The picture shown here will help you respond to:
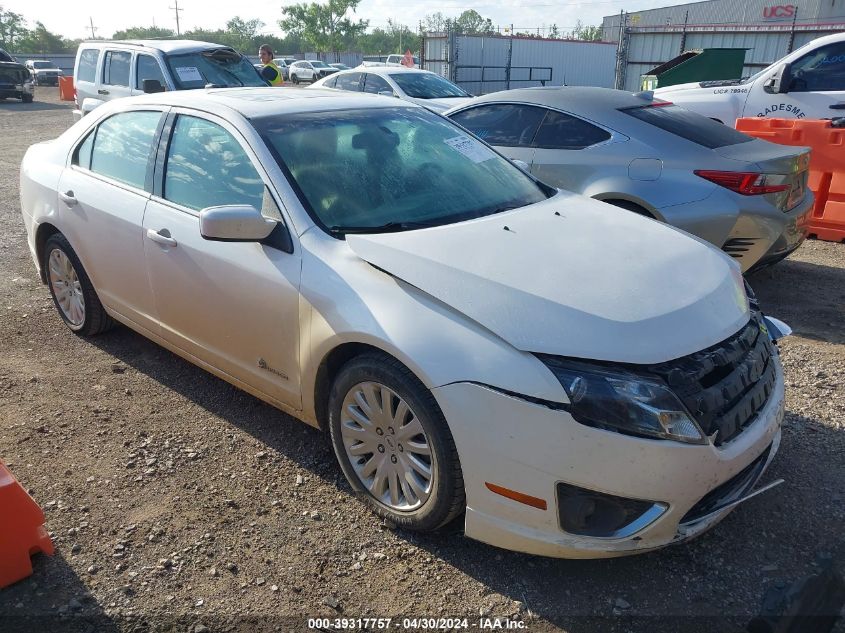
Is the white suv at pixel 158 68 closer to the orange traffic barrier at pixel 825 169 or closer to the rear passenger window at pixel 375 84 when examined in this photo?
the rear passenger window at pixel 375 84

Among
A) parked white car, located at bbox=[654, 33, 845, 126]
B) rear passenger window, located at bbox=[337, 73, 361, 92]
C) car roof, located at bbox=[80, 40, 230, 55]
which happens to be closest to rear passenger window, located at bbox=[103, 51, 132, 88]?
car roof, located at bbox=[80, 40, 230, 55]

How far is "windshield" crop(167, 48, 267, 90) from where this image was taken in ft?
34.9

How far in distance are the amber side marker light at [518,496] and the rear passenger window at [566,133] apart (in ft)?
12.3

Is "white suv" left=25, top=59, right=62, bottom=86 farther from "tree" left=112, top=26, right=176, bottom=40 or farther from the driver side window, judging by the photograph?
"tree" left=112, top=26, right=176, bottom=40

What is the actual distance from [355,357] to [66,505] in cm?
149

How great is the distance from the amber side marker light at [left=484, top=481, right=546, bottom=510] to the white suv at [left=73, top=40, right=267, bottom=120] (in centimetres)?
937

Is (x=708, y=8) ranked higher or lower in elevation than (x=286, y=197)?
higher

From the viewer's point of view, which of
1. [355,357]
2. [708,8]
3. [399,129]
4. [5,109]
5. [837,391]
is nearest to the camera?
[355,357]

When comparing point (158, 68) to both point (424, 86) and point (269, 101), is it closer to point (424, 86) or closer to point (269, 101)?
point (424, 86)

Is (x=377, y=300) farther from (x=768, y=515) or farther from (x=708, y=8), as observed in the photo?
(x=708, y=8)

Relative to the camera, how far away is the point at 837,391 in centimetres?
401

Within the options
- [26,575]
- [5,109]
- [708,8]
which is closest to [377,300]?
[26,575]

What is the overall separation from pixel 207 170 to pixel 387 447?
1714 mm

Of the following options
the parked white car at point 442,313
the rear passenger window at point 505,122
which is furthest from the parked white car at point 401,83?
the parked white car at point 442,313
